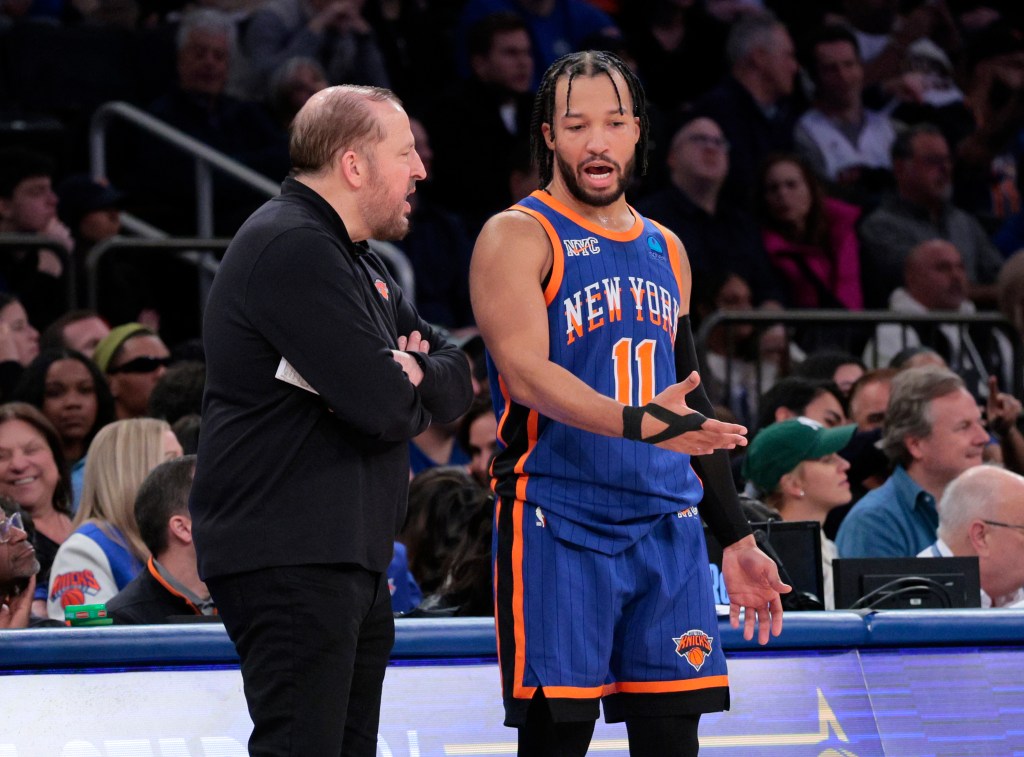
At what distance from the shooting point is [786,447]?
5840 millimetres

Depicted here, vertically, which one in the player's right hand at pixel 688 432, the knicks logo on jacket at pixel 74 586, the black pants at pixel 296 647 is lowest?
the knicks logo on jacket at pixel 74 586

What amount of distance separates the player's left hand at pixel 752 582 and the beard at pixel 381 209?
3.05ft

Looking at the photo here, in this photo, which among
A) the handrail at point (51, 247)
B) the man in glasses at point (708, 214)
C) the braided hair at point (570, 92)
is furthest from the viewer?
the man in glasses at point (708, 214)

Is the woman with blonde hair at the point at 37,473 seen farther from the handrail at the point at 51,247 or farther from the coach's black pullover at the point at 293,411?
the coach's black pullover at the point at 293,411

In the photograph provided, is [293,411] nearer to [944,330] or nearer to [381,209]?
[381,209]

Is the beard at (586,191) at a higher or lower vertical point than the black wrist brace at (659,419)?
higher

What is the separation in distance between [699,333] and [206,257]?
252cm

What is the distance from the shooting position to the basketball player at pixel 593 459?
2969 mm

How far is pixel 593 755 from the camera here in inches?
144

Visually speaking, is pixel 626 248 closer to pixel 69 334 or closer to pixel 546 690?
pixel 546 690

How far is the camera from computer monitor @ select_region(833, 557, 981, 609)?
4.40m

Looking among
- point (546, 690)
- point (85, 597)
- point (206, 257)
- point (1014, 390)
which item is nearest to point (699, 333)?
point (1014, 390)

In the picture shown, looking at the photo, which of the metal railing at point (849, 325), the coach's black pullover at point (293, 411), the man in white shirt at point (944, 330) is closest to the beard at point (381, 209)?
the coach's black pullover at point (293, 411)

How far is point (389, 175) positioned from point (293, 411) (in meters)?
0.49
